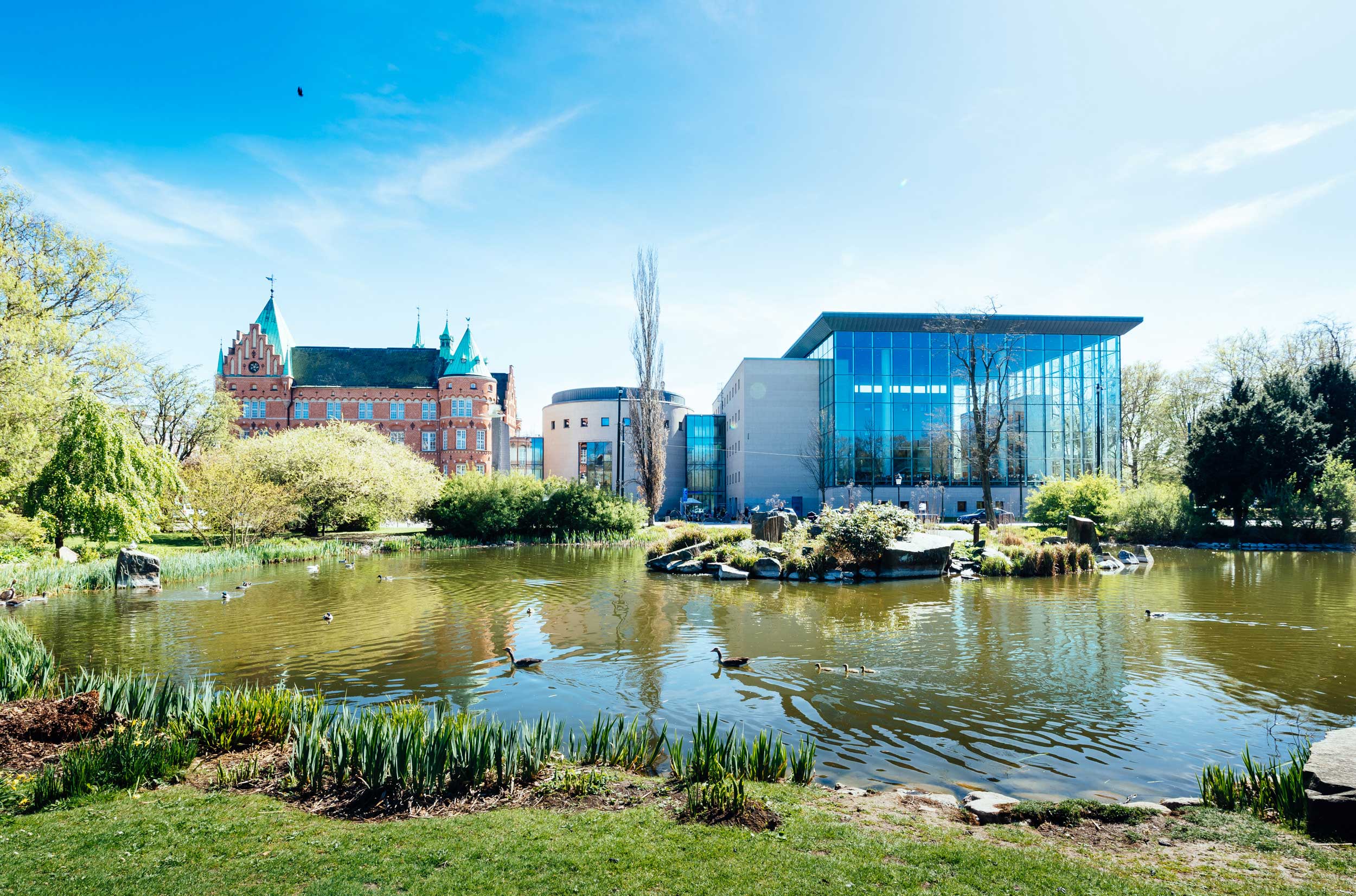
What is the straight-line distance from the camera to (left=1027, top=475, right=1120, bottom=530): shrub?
3058cm

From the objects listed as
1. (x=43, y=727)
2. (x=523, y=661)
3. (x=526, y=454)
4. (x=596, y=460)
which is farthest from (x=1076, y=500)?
(x=526, y=454)

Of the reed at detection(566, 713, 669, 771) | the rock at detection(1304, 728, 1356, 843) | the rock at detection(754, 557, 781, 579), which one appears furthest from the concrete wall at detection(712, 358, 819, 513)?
the rock at detection(1304, 728, 1356, 843)

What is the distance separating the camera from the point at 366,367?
208ft

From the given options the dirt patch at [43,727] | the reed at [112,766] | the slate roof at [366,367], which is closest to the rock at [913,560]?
the reed at [112,766]

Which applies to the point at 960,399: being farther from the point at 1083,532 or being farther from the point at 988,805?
the point at 988,805

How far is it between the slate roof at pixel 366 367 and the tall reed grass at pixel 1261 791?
63603mm

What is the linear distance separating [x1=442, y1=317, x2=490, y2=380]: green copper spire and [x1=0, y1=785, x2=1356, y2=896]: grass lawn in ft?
192

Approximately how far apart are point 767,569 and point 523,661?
35.6ft

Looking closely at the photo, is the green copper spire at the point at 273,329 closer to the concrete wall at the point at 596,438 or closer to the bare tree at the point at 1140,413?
the concrete wall at the point at 596,438

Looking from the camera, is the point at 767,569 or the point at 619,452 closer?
the point at 767,569

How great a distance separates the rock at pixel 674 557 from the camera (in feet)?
70.5

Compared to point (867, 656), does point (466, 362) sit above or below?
above

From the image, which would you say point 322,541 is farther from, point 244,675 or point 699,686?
point 699,686

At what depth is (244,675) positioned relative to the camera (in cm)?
920
